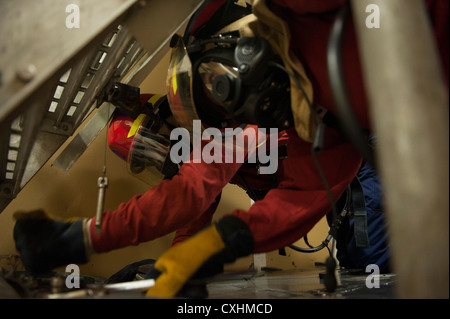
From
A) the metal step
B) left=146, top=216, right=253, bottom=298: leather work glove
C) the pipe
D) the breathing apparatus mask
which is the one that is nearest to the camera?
the pipe

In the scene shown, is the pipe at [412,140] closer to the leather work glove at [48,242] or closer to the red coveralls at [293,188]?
the red coveralls at [293,188]

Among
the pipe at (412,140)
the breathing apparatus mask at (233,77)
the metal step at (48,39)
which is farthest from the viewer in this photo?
the breathing apparatus mask at (233,77)

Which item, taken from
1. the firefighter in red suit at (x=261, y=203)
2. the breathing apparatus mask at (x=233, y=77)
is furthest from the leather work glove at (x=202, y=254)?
the breathing apparatus mask at (x=233, y=77)

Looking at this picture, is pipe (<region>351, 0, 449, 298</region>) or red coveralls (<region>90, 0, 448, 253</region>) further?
red coveralls (<region>90, 0, 448, 253</region>)

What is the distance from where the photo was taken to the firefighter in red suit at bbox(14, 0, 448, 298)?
679 millimetres

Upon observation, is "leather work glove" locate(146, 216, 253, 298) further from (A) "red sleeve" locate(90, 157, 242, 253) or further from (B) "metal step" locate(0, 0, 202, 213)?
(B) "metal step" locate(0, 0, 202, 213)

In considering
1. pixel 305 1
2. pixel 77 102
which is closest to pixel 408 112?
pixel 305 1

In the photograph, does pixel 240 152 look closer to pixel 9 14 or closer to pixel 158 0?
pixel 158 0

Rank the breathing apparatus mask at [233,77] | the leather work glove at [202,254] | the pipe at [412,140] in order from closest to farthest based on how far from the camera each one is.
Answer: the pipe at [412,140] < the leather work glove at [202,254] < the breathing apparatus mask at [233,77]

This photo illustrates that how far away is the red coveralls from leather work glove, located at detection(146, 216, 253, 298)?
0.05 meters

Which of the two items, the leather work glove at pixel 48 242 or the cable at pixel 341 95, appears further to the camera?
the leather work glove at pixel 48 242

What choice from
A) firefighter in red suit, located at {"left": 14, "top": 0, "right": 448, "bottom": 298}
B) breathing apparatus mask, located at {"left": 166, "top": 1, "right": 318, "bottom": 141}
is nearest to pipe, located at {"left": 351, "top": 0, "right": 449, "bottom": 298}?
firefighter in red suit, located at {"left": 14, "top": 0, "right": 448, "bottom": 298}

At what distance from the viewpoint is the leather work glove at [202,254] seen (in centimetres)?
65

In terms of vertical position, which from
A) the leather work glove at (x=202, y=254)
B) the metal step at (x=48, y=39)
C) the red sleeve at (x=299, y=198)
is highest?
the metal step at (x=48, y=39)
